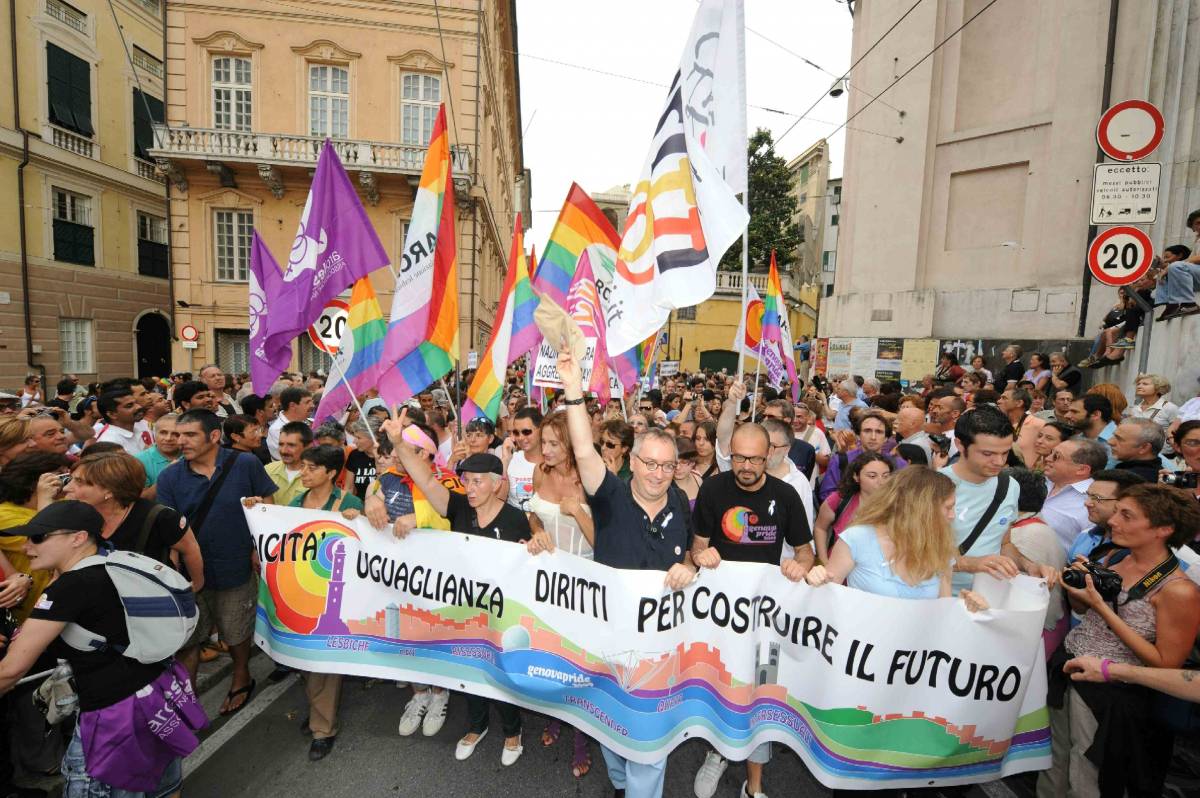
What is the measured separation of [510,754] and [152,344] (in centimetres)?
2644

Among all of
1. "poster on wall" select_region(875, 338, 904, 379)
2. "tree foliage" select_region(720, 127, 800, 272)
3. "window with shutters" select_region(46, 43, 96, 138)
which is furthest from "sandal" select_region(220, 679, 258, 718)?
"tree foliage" select_region(720, 127, 800, 272)

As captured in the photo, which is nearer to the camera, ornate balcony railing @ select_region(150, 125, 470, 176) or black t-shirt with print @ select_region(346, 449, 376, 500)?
black t-shirt with print @ select_region(346, 449, 376, 500)

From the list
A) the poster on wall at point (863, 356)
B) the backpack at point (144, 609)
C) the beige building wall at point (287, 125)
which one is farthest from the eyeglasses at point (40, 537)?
the beige building wall at point (287, 125)

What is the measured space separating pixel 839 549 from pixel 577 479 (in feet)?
5.22

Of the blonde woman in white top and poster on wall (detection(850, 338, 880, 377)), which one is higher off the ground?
poster on wall (detection(850, 338, 880, 377))

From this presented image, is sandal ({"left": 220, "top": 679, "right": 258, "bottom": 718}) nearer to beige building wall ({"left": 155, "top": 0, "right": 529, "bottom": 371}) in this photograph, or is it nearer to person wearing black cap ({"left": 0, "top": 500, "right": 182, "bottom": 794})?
person wearing black cap ({"left": 0, "top": 500, "right": 182, "bottom": 794})

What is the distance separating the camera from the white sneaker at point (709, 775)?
129 inches

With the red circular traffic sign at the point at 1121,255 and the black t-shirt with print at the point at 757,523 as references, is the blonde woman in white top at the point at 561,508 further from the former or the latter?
the red circular traffic sign at the point at 1121,255

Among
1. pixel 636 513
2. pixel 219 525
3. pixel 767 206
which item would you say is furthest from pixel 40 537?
pixel 767 206

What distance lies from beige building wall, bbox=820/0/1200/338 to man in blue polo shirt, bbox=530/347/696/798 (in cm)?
1443

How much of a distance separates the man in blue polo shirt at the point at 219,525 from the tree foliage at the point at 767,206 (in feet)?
101

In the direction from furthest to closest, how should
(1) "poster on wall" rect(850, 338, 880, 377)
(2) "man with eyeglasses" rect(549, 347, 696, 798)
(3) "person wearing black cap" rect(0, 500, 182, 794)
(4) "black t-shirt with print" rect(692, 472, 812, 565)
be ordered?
1. (1) "poster on wall" rect(850, 338, 880, 377)
2. (4) "black t-shirt with print" rect(692, 472, 812, 565)
3. (2) "man with eyeglasses" rect(549, 347, 696, 798)
4. (3) "person wearing black cap" rect(0, 500, 182, 794)

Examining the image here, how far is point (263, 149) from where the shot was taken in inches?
768

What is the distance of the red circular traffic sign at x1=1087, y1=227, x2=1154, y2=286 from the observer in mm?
5371
